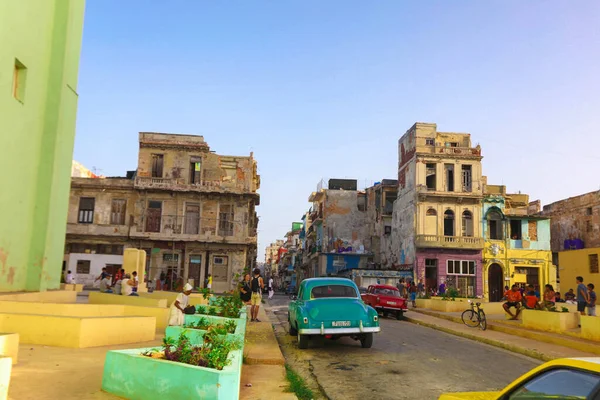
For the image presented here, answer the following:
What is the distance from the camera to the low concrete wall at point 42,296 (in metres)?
12.1

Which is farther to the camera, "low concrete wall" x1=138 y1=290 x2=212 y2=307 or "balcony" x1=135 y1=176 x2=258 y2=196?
"balcony" x1=135 y1=176 x2=258 y2=196

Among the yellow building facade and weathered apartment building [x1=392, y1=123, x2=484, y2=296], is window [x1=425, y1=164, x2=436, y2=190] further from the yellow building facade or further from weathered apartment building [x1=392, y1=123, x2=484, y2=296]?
the yellow building facade

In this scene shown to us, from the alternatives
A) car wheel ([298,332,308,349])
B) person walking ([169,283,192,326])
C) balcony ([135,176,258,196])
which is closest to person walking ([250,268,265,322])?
car wheel ([298,332,308,349])

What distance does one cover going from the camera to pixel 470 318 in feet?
61.5

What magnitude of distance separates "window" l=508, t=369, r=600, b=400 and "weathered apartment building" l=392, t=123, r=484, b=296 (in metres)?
39.6

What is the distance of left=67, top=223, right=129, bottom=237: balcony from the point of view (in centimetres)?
4141

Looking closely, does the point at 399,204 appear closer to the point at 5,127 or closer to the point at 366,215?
the point at 366,215

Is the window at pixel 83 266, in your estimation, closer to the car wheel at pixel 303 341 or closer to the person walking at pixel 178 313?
the car wheel at pixel 303 341

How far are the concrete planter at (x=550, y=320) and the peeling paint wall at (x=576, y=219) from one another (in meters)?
29.1

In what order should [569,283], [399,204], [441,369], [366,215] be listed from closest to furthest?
[441,369]
[569,283]
[399,204]
[366,215]

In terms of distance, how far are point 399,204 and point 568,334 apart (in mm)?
33534

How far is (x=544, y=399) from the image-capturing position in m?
3.21

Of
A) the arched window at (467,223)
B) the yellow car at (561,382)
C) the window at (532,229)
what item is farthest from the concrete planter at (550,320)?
the window at (532,229)

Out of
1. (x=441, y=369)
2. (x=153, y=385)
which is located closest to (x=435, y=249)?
Answer: (x=441, y=369)
